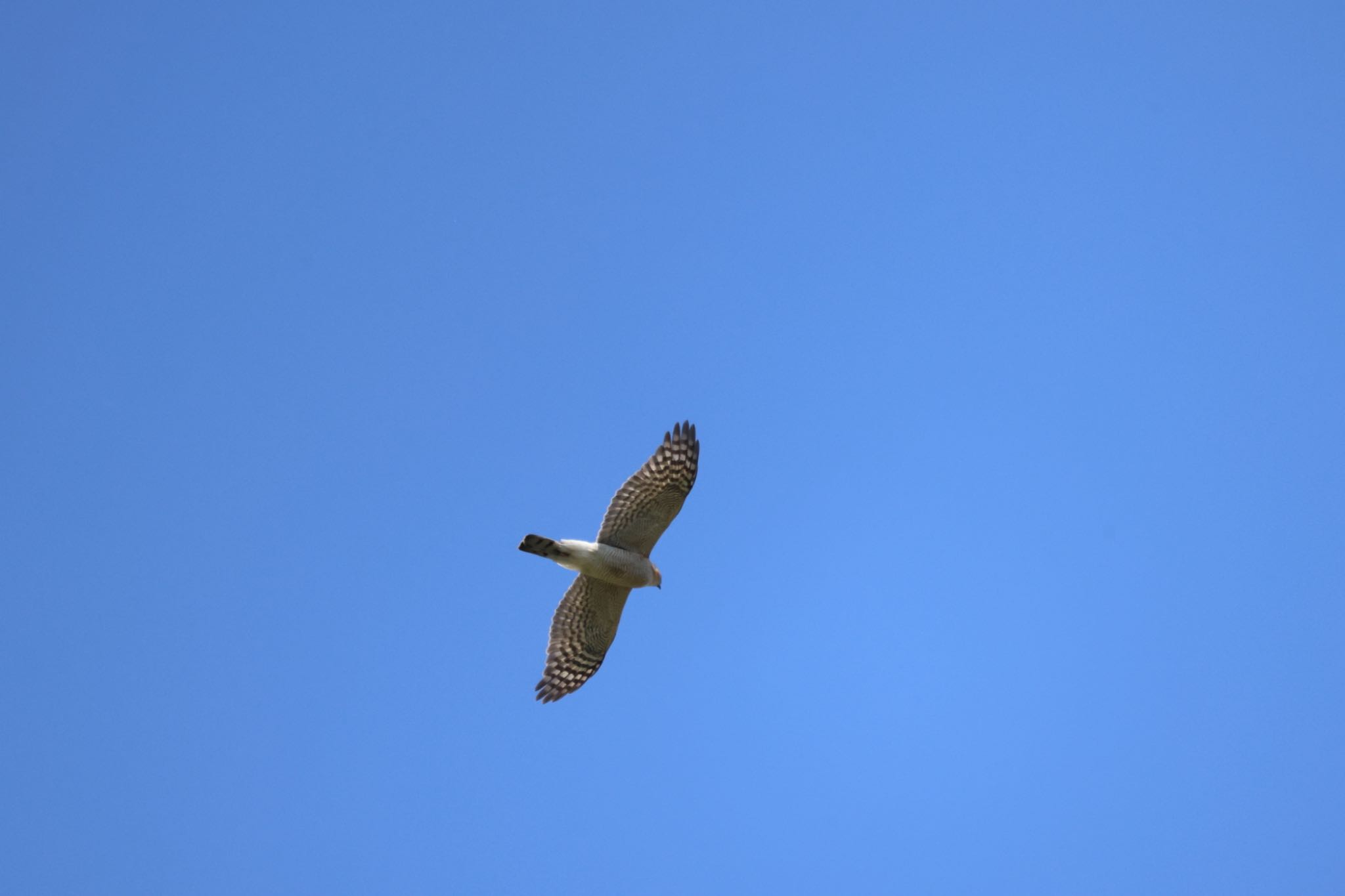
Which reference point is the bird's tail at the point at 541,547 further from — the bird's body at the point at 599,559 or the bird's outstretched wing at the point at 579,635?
the bird's outstretched wing at the point at 579,635

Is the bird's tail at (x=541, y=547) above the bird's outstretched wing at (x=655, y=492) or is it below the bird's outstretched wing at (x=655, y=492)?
below

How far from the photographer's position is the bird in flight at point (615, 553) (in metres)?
15.7

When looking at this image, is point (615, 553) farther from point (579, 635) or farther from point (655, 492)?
point (579, 635)

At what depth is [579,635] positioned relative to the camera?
1672cm

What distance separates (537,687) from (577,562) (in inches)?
72.1

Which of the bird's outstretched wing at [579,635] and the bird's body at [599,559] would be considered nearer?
the bird's body at [599,559]

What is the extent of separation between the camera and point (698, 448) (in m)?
15.9

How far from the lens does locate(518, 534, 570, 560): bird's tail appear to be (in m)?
15.4

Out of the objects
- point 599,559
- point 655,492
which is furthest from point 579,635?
point 655,492

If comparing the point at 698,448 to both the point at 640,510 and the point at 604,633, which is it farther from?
the point at 604,633

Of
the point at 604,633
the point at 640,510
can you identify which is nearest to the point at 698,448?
the point at 640,510

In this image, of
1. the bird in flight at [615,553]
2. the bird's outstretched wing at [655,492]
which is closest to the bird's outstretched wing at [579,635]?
the bird in flight at [615,553]

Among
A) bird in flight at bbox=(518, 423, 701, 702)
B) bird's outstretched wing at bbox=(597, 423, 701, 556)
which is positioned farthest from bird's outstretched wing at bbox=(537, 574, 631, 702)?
bird's outstretched wing at bbox=(597, 423, 701, 556)

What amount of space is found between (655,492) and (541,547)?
1413 mm
